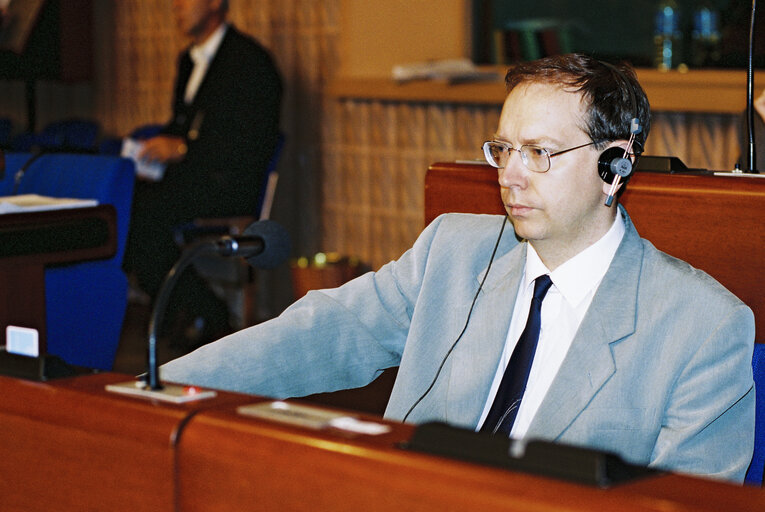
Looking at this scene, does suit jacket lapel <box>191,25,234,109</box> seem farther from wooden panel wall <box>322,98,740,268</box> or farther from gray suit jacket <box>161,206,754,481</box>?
gray suit jacket <box>161,206,754,481</box>

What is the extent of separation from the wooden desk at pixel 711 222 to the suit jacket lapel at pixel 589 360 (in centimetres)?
36

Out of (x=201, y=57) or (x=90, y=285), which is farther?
(x=201, y=57)

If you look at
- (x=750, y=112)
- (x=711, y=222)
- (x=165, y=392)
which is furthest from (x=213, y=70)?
(x=165, y=392)

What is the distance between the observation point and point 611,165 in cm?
179

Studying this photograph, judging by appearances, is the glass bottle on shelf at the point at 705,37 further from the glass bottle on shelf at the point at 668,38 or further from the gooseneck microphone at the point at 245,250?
the gooseneck microphone at the point at 245,250

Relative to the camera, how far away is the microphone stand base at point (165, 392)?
3.84 feet

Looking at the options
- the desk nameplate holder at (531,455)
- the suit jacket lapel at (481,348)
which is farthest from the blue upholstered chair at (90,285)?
the desk nameplate holder at (531,455)

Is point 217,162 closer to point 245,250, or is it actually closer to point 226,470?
point 245,250

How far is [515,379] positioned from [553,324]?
115 mm

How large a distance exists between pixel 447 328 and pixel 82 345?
6.89 feet

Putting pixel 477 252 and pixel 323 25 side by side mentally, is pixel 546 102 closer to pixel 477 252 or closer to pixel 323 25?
pixel 477 252

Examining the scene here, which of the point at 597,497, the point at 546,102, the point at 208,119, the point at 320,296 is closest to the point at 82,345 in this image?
the point at 208,119

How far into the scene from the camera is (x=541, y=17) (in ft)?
18.7

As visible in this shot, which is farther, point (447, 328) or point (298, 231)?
point (298, 231)
